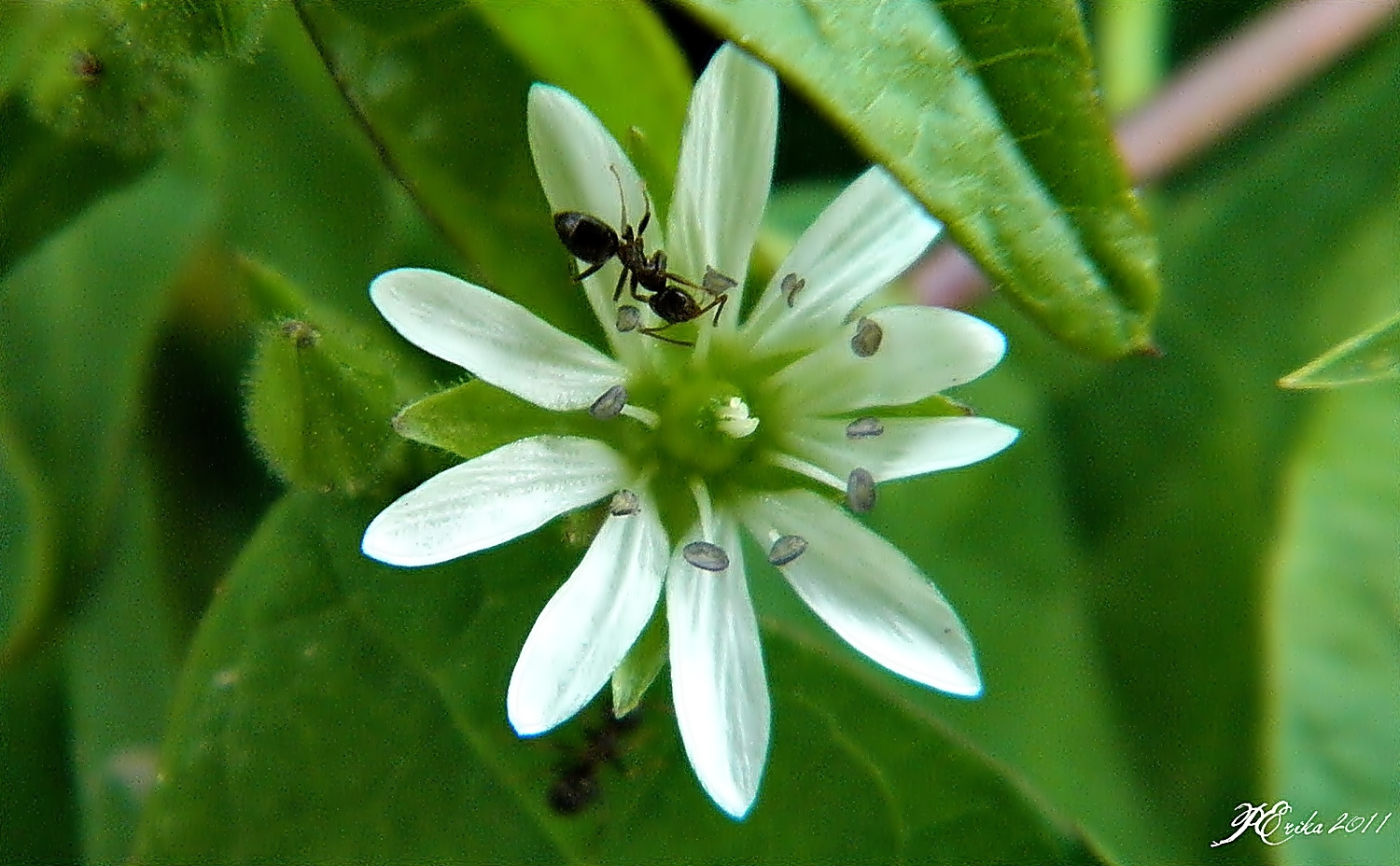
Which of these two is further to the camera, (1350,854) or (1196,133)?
(1196,133)

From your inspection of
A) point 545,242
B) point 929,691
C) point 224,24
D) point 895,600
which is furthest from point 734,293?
point 929,691

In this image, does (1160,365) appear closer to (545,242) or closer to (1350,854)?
(1350,854)

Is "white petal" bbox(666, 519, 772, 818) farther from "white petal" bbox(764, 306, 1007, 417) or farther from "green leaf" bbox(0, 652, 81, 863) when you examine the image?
"green leaf" bbox(0, 652, 81, 863)

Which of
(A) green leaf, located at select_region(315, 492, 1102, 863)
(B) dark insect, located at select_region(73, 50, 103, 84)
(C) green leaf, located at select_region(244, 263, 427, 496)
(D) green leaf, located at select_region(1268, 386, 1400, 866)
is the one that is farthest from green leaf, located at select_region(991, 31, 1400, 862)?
(B) dark insect, located at select_region(73, 50, 103, 84)

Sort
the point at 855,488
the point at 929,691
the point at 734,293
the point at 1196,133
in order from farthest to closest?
the point at 1196,133 → the point at 929,691 → the point at 734,293 → the point at 855,488

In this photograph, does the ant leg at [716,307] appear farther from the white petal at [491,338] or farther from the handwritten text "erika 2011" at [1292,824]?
the handwritten text "erika 2011" at [1292,824]

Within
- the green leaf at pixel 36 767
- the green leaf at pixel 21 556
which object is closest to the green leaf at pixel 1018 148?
the green leaf at pixel 21 556
